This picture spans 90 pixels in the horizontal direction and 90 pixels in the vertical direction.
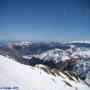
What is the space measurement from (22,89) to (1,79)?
4.08 metres

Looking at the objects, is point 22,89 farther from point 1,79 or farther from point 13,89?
point 1,79

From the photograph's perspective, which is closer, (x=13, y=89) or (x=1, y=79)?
(x=13, y=89)

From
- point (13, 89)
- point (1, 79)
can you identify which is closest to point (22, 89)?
point (13, 89)

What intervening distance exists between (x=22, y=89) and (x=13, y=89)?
90.0 inches

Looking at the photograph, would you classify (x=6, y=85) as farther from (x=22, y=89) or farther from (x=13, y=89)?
(x=22, y=89)

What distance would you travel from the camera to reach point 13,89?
26781mm

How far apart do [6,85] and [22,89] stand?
3.11 meters

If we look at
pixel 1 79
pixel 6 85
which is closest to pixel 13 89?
pixel 6 85

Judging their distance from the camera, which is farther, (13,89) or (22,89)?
(22,89)

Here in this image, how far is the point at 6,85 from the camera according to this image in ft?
88.6

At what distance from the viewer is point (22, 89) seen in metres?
28.7

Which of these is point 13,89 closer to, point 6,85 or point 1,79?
point 6,85

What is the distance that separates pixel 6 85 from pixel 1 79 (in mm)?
2378

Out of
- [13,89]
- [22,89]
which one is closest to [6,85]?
[13,89]
